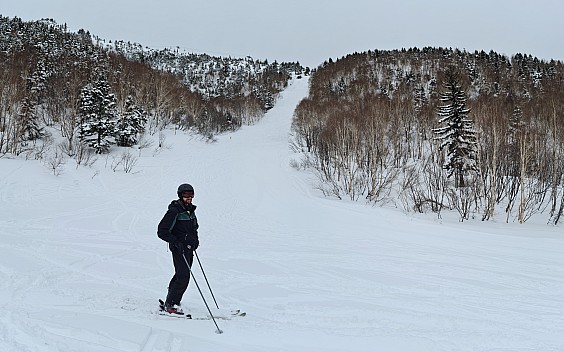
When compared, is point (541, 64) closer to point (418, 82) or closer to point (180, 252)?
point (418, 82)

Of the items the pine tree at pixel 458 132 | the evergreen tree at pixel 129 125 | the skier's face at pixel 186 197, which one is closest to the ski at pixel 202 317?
the skier's face at pixel 186 197

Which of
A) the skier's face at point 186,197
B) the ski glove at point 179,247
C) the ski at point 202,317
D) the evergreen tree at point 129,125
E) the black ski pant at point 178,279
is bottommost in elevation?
the ski at point 202,317

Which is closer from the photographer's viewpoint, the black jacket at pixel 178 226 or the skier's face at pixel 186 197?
the black jacket at pixel 178 226

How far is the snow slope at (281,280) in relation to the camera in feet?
13.7

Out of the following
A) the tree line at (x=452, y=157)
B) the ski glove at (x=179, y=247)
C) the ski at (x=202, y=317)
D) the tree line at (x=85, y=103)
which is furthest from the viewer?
the tree line at (x=85, y=103)

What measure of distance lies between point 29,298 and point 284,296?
145 inches

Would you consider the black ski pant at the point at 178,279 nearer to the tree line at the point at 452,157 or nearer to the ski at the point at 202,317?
the ski at the point at 202,317

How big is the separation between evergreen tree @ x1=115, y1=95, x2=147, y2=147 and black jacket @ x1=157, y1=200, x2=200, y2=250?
27796 mm

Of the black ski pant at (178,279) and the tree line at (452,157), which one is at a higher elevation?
the tree line at (452,157)

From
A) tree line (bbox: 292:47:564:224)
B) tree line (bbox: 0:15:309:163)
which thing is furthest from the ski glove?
tree line (bbox: 0:15:309:163)

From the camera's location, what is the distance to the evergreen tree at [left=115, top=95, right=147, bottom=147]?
30144mm

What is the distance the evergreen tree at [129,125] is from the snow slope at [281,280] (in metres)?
14.6

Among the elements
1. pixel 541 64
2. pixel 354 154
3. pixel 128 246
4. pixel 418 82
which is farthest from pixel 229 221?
pixel 541 64

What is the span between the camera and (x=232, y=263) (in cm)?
773
